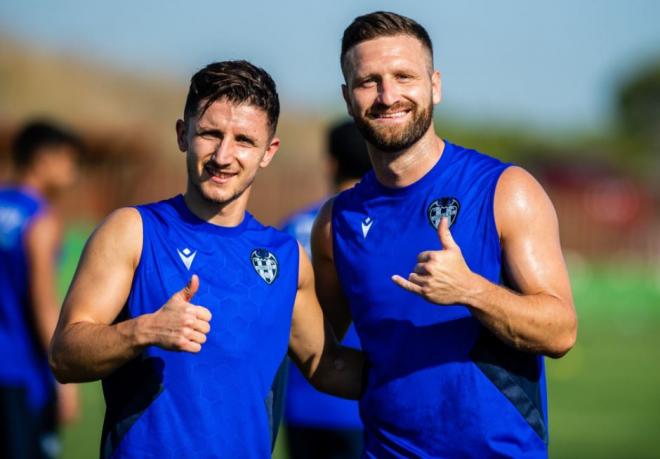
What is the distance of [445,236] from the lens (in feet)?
14.1

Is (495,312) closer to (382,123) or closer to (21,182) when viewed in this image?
(382,123)

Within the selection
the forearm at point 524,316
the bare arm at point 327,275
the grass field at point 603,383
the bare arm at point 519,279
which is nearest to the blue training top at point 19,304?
the grass field at point 603,383

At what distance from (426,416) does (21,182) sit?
172 inches

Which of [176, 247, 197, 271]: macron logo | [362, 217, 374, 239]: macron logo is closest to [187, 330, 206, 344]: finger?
[176, 247, 197, 271]: macron logo

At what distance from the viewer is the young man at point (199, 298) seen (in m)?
4.27

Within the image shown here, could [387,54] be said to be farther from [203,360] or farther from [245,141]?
[203,360]

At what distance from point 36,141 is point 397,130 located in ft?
13.3

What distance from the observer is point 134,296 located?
437 cm

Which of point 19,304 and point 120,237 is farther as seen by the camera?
point 19,304

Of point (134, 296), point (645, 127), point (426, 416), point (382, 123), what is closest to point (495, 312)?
point (426, 416)

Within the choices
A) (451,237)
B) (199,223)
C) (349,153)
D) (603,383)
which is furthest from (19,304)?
(603,383)

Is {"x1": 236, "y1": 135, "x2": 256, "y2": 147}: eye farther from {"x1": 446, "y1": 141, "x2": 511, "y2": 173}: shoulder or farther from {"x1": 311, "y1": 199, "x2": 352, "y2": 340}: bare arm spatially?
{"x1": 446, "y1": 141, "x2": 511, "y2": 173}: shoulder

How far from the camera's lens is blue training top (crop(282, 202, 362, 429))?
691cm

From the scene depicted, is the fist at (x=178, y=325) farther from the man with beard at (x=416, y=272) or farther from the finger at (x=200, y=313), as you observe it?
the man with beard at (x=416, y=272)
